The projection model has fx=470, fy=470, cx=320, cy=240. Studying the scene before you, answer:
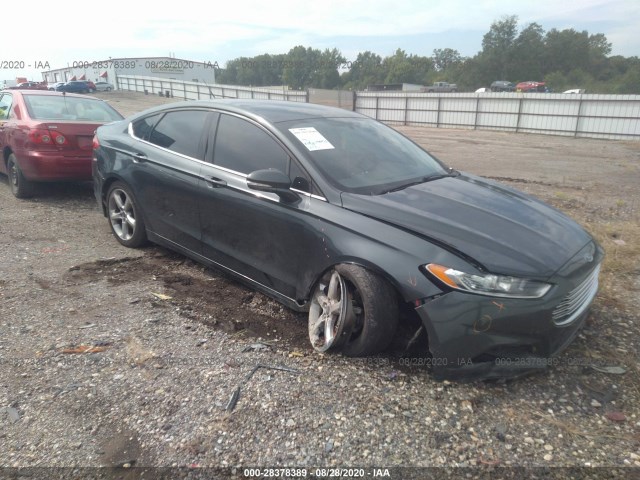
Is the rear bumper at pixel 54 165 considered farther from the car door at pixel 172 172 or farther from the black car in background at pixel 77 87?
the black car in background at pixel 77 87

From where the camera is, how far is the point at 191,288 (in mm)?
4152

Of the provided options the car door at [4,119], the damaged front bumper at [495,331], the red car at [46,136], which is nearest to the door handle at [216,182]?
the damaged front bumper at [495,331]

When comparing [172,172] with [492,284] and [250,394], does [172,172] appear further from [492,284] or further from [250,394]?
[492,284]

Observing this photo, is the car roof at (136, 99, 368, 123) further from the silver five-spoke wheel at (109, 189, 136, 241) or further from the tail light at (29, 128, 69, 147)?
the tail light at (29, 128, 69, 147)

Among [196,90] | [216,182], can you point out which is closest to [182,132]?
[216,182]

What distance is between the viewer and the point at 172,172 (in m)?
4.24

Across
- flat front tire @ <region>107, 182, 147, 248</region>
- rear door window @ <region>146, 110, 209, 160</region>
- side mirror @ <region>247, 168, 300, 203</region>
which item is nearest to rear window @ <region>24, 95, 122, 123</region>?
flat front tire @ <region>107, 182, 147, 248</region>

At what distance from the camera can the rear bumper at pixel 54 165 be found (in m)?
6.33

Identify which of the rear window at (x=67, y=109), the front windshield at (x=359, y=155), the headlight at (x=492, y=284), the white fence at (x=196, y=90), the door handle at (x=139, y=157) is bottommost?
the headlight at (x=492, y=284)

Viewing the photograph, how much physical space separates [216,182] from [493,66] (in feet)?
326

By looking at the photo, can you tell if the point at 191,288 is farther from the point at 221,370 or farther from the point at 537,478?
the point at 537,478

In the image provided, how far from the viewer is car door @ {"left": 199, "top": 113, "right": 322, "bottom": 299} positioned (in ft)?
10.8

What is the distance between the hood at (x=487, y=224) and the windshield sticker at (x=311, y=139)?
0.56 metres

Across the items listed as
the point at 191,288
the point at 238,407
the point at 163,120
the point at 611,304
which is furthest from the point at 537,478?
the point at 163,120
